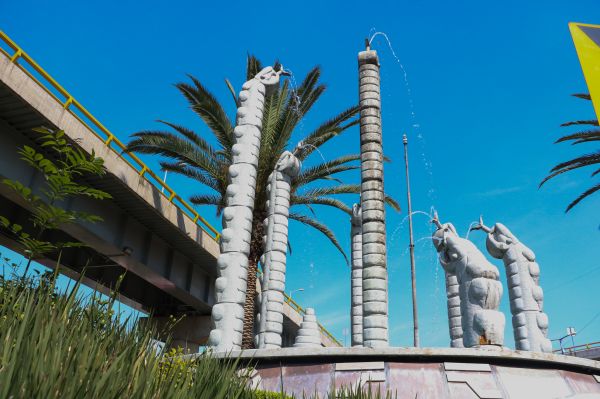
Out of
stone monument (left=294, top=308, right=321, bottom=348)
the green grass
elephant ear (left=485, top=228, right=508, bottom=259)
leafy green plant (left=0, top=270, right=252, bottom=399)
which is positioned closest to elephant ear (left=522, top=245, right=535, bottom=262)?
elephant ear (left=485, top=228, right=508, bottom=259)

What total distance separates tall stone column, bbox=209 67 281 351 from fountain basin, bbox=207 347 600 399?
98.4 inches

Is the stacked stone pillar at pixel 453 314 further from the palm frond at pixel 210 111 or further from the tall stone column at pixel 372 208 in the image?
the palm frond at pixel 210 111

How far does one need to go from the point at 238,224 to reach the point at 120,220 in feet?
27.7

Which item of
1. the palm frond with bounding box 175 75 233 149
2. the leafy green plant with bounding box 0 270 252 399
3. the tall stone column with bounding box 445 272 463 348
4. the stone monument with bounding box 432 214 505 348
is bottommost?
the leafy green plant with bounding box 0 270 252 399

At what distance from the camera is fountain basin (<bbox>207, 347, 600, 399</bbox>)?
27.8ft

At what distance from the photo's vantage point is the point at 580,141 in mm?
20672

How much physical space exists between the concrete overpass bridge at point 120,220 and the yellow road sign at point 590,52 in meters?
8.69

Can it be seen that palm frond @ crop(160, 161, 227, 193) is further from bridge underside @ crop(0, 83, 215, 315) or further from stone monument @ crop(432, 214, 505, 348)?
stone monument @ crop(432, 214, 505, 348)

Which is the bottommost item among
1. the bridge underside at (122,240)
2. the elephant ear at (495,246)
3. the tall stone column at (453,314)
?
the tall stone column at (453,314)

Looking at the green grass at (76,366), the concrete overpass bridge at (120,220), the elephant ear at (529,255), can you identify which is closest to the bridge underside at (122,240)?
the concrete overpass bridge at (120,220)

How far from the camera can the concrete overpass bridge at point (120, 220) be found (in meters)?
14.4

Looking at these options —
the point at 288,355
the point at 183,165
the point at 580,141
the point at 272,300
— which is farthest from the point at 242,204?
the point at 580,141

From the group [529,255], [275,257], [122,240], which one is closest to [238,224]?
[275,257]

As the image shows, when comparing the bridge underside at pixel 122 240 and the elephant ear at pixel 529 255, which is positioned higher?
the bridge underside at pixel 122 240
